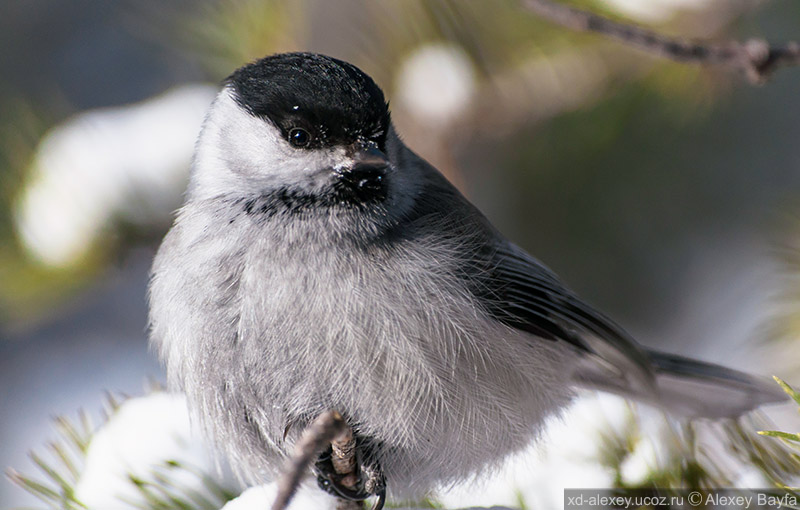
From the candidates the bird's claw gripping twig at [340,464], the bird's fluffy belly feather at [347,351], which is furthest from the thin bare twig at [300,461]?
the bird's fluffy belly feather at [347,351]

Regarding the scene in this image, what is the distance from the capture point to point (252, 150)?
1433 mm

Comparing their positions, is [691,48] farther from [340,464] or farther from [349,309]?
[340,464]

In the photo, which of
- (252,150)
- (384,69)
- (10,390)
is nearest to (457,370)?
(252,150)

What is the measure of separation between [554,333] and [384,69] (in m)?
0.87

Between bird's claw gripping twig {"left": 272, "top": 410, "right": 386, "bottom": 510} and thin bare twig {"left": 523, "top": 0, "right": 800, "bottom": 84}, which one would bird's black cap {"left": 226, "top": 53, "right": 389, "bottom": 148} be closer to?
thin bare twig {"left": 523, "top": 0, "right": 800, "bottom": 84}

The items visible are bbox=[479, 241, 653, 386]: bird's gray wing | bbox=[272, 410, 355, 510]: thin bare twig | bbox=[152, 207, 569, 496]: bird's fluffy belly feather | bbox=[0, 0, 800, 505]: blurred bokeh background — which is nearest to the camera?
bbox=[272, 410, 355, 510]: thin bare twig

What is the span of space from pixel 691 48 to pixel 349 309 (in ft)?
2.69

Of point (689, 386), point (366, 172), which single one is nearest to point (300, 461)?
point (366, 172)

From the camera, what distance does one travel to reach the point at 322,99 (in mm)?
1312

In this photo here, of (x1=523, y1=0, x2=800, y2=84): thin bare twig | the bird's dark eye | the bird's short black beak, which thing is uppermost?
(x1=523, y1=0, x2=800, y2=84): thin bare twig

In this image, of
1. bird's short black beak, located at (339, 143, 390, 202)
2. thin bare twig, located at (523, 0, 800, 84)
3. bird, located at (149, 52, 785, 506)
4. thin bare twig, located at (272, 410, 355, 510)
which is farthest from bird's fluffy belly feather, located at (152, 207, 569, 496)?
thin bare twig, located at (523, 0, 800, 84)

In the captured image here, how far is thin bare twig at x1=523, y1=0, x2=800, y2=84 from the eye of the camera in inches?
53.4

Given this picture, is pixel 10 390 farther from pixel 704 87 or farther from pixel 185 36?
pixel 704 87

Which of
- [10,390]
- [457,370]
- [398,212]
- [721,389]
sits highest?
→ [10,390]
